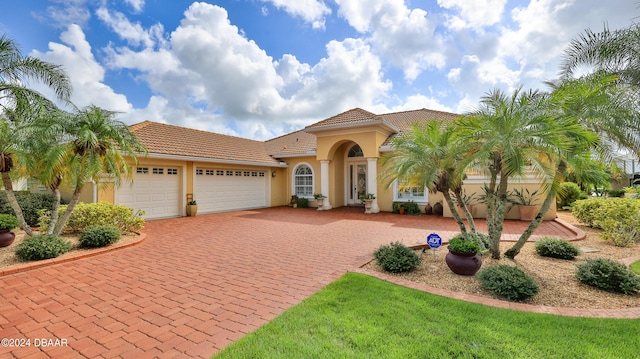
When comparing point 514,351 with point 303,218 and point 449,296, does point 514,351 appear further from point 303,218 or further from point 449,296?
point 303,218

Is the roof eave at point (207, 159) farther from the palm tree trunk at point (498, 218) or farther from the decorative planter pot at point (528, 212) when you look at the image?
the decorative planter pot at point (528, 212)

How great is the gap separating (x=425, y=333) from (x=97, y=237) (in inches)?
324

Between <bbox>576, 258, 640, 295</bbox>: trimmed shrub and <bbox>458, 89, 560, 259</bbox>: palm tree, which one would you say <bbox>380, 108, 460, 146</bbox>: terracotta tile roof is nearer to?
<bbox>458, 89, 560, 259</bbox>: palm tree

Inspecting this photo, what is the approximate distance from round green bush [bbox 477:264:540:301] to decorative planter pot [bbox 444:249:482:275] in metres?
0.61

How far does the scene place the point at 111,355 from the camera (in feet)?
9.92

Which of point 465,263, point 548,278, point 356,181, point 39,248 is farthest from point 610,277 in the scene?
point 356,181

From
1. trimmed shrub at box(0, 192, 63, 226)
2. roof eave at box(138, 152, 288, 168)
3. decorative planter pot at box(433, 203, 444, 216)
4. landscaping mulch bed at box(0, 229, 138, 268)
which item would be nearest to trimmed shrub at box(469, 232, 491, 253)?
decorative planter pot at box(433, 203, 444, 216)

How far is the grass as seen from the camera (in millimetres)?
2996

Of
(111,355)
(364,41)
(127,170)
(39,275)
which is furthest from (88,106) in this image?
(364,41)

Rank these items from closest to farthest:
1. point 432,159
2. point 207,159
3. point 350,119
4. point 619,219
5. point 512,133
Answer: point 512,133
point 432,159
point 619,219
point 207,159
point 350,119

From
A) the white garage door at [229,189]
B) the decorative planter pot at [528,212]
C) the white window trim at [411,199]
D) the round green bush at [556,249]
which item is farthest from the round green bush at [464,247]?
the white garage door at [229,189]

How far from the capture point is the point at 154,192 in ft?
43.8

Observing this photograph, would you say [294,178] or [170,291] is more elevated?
[294,178]

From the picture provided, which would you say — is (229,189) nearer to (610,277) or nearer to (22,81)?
(22,81)
